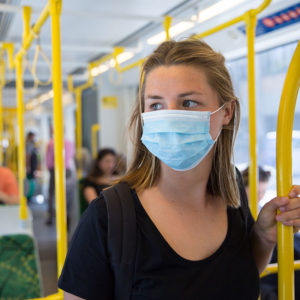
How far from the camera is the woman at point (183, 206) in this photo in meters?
1.13

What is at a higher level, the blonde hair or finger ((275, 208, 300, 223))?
the blonde hair

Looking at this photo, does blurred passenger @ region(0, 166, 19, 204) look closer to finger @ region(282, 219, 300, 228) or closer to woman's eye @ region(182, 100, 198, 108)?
woman's eye @ region(182, 100, 198, 108)

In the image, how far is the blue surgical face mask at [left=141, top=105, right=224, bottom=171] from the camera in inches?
49.6

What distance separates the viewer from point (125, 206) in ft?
3.82

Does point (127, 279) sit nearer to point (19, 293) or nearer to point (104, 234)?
point (104, 234)

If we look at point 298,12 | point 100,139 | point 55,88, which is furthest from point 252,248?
point 100,139

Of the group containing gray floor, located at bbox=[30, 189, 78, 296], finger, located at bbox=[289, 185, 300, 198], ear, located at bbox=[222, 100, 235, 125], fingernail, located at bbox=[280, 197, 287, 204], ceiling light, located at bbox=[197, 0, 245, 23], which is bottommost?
gray floor, located at bbox=[30, 189, 78, 296]

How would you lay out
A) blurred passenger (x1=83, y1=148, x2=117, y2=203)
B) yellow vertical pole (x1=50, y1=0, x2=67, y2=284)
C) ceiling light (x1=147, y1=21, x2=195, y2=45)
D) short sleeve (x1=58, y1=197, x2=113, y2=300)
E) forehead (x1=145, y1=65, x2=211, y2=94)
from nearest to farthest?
short sleeve (x1=58, y1=197, x2=113, y2=300)
forehead (x1=145, y1=65, x2=211, y2=94)
yellow vertical pole (x1=50, y1=0, x2=67, y2=284)
ceiling light (x1=147, y1=21, x2=195, y2=45)
blurred passenger (x1=83, y1=148, x2=117, y2=203)

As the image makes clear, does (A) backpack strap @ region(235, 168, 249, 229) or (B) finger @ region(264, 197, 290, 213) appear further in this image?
(A) backpack strap @ region(235, 168, 249, 229)

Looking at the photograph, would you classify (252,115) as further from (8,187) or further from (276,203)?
(8,187)

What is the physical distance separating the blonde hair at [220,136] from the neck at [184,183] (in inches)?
1.6

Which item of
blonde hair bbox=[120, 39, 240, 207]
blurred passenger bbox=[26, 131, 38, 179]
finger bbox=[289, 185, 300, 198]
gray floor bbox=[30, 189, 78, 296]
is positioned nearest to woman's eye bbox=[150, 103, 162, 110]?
blonde hair bbox=[120, 39, 240, 207]

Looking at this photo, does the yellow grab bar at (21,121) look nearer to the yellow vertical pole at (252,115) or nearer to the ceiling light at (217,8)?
the ceiling light at (217,8)

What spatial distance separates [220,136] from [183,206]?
0.30 metres
